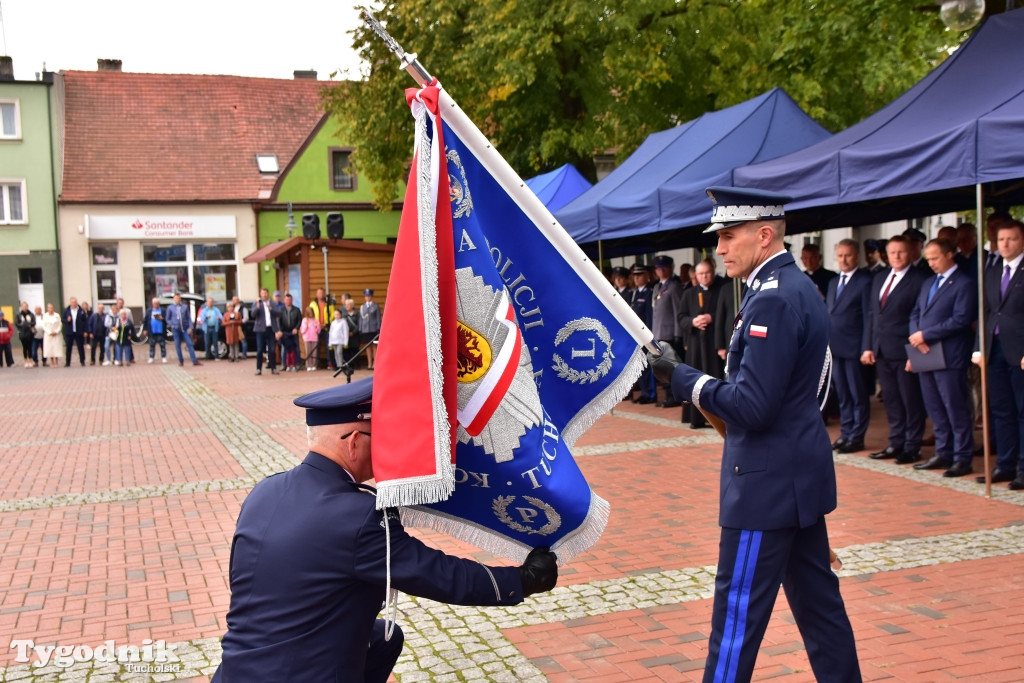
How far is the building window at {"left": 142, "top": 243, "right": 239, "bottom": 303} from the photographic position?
35562mm

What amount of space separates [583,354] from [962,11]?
714 centimetres

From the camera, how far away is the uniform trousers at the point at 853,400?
953cm

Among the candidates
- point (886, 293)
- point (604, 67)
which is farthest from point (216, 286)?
point (886, 293)

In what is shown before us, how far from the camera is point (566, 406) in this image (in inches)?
132

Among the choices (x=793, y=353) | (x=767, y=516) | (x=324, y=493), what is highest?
(x=793, y=353)

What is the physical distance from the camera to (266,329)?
2305 centimetres

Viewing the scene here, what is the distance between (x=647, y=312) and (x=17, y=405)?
1098 centimetres

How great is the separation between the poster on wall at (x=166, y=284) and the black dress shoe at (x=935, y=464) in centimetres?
3152

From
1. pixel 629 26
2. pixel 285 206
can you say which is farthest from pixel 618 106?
pixel 285 206

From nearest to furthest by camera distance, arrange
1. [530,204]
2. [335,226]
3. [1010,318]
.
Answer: [530,204] < [1010,318] < [335,226]

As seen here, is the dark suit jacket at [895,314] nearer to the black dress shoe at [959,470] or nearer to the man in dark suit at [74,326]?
the black dress shoe at [959,470]

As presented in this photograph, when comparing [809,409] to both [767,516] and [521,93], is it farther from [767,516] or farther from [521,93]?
[521,93]

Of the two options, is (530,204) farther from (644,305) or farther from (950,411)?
(644,305)

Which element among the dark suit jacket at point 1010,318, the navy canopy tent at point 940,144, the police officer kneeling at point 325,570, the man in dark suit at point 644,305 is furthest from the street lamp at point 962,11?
the police officer kneeling at point 325,570
